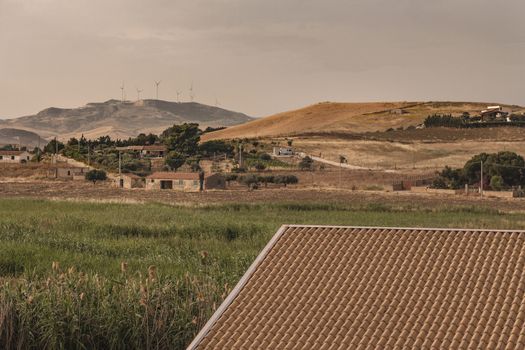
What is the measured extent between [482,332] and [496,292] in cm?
76

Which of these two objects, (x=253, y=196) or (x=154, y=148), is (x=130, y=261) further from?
(x=154, y=148)

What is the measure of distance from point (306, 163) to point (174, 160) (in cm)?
1946

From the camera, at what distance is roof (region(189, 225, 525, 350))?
27.3ft

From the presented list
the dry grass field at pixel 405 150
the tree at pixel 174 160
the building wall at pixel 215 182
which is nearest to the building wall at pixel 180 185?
the building wall at pixel 215 182

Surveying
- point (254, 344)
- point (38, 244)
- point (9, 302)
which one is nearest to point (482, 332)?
point (254, 344)

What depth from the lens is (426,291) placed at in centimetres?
901

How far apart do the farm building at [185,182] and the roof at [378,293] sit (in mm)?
75886

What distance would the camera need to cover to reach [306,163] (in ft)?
385

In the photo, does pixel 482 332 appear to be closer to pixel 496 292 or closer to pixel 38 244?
pixel 496 292

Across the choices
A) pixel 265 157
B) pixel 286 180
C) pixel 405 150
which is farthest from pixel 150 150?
pixel 286 180

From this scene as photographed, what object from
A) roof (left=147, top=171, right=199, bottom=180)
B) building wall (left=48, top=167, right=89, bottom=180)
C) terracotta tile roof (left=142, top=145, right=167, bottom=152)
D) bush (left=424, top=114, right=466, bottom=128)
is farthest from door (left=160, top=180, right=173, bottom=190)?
bush (left=424, top=114, right=466, bottom=128)

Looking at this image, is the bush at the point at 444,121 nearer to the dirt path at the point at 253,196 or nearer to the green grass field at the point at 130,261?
the dirt path at the point at 253,196

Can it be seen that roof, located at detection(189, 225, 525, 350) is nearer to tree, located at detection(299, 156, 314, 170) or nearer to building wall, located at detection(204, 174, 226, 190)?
building wall, located at detection(204, 174, 226, 190)

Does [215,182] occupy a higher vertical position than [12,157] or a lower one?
lower
